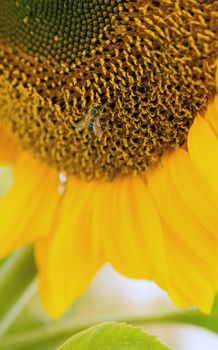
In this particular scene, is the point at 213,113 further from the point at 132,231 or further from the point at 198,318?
the point at 198,318

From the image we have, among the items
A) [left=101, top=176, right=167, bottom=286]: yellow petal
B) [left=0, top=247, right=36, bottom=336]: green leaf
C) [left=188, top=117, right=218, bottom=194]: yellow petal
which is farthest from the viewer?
[left=0, top=247, right=36, bottom=336]: green leaf

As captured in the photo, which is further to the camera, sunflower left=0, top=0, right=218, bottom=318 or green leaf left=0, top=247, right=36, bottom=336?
green leaf left=0, top=247, right=36, bottom=336

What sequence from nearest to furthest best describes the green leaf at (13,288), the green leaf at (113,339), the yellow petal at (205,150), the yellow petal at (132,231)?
the green leaf at (113,339), the yellow petal at (205,150), the yellow petal at (132,231), the green leaf at (13,288)

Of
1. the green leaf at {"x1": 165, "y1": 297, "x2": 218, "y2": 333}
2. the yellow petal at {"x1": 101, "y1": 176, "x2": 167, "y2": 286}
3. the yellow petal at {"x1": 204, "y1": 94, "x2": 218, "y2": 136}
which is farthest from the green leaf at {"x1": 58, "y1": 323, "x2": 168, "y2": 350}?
the green leaf at {"x1": 165, "y1": 297, "x2": 218, "y2": 333}

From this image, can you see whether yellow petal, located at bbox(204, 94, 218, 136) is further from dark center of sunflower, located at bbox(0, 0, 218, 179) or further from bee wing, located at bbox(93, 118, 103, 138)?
bee wing, located at bbox(93, 118, 103, 138)

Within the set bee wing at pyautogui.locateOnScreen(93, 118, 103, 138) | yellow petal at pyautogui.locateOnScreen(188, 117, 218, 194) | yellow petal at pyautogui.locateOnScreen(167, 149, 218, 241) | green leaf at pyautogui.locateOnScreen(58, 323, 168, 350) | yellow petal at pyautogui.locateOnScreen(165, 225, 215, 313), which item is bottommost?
yellow petal at pyautogui.locateOnScreen(165, 225, 215, 313)

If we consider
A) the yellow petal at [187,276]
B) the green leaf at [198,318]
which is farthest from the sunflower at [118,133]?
the green leaf at [198,318]

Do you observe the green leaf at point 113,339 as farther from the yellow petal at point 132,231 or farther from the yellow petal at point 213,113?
the yellow petal at point 213,113

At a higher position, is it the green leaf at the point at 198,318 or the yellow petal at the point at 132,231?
the yellow petal at the point at 132,231
